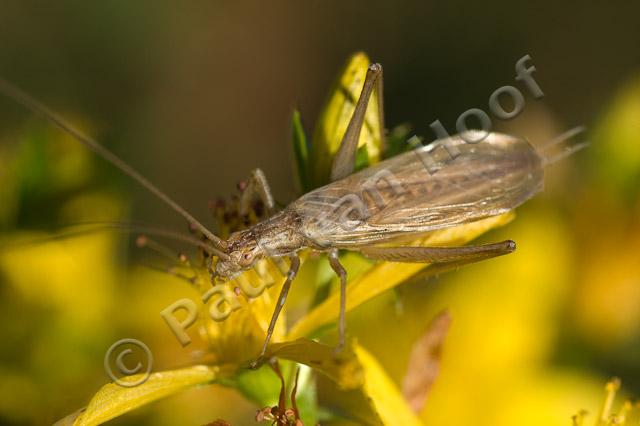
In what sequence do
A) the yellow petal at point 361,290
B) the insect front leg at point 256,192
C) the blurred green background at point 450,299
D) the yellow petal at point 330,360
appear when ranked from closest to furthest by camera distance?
the yellow petal at point 330,360 < the yellow petal at point 361,290 < the insect front leg at point 256,192 < the blurred green background at point 450,299

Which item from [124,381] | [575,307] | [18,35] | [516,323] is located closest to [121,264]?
[124,381]

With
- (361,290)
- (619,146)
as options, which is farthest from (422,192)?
(619,146)

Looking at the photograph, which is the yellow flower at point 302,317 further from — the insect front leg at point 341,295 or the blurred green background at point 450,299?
the blurred green background at point 450,299

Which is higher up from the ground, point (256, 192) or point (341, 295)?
point (256, 192)

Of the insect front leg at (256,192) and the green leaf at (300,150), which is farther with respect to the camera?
the insect front leg at (256,192)

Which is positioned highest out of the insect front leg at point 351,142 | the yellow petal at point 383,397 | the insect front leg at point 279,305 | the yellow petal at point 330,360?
the insect front leg at point 351,142

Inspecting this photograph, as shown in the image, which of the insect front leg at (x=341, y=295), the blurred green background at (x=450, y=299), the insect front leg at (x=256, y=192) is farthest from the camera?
the blurred green background at (x=450, y=299)

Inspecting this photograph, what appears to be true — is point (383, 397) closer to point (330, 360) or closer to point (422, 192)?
point (330, 360)

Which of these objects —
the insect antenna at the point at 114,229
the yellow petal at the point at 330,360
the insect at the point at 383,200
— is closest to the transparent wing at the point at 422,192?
the insect at the point at 383,200
